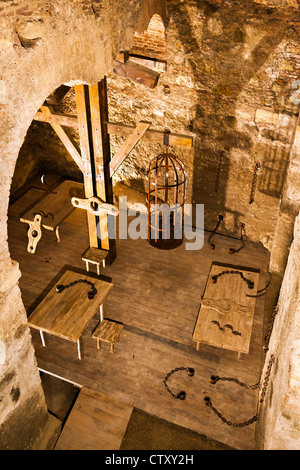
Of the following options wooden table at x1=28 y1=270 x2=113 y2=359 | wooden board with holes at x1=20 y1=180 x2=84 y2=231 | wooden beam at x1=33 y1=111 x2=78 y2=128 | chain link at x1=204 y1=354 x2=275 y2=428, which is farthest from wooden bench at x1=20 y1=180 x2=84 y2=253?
chain link at x1=204 y1=354 x2=275 y2=428

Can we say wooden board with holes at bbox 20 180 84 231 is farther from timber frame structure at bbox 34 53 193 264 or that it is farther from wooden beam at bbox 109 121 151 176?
wooden beam at bbox 109 121 151 176

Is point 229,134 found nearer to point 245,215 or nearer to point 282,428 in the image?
point 245,215

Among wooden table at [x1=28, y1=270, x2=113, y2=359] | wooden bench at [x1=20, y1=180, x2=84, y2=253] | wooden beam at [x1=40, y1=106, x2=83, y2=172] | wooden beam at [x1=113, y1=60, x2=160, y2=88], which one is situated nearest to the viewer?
wooden table at [x1=28, y1=270, x2=113, y2=359]

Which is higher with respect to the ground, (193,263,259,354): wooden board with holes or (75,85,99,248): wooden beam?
(75,85,99,248): wooden beam

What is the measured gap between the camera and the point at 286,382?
12.3ft

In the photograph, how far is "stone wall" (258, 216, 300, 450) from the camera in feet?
11.9

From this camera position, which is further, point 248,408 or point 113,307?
point 113,307

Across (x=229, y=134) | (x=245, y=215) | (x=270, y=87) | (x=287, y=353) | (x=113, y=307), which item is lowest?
(x=113, y=307)

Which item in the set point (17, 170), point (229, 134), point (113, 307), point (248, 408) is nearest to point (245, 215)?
point (229, 134)

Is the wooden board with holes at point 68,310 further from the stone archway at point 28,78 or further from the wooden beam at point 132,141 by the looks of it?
the wooden beam at point 132,141

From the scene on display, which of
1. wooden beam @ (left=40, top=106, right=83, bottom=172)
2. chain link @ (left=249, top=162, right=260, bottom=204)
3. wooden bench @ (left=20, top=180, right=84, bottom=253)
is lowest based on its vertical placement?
wooden bench @ (left=20, top=180, right=84, bottom=253)

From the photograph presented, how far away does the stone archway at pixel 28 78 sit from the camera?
3.32 m

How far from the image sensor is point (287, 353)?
389 cm
